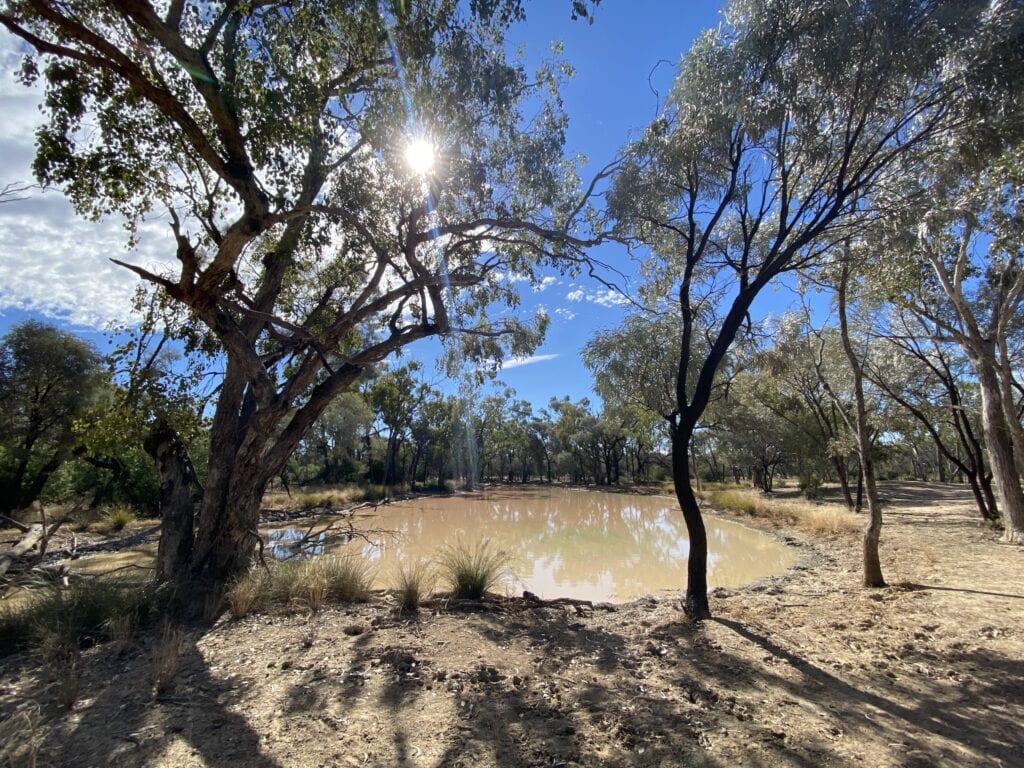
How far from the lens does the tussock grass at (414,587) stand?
5176mm

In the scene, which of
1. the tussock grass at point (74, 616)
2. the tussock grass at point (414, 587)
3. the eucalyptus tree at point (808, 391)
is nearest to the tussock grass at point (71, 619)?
the tussock grass at point (74, 616)

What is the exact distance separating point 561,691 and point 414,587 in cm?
237

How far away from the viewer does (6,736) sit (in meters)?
2.39

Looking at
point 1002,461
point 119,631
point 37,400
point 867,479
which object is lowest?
point 119,631

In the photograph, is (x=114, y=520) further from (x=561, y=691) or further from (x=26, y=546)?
(x=561, y=691)

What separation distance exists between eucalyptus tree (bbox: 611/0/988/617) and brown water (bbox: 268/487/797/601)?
4.33 meters

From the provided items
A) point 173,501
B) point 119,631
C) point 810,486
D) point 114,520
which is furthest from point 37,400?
point 810,486

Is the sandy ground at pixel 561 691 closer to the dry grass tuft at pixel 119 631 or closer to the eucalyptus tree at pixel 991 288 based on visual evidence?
the dry grass tuft at pixel 119 631

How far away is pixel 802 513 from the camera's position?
1521 cm

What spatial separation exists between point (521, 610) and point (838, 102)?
20.8 ft

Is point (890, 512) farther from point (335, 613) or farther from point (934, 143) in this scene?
point (335, 613)

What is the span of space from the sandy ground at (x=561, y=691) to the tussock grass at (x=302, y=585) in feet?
0.88

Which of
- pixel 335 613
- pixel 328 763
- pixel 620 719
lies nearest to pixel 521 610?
pixel 335 613

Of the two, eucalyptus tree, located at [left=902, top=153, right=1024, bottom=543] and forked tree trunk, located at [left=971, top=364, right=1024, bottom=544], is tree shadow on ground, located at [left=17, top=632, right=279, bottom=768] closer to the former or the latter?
eucalyptus tree, located at [left=902, top=153, right=1024, bottom=543]
